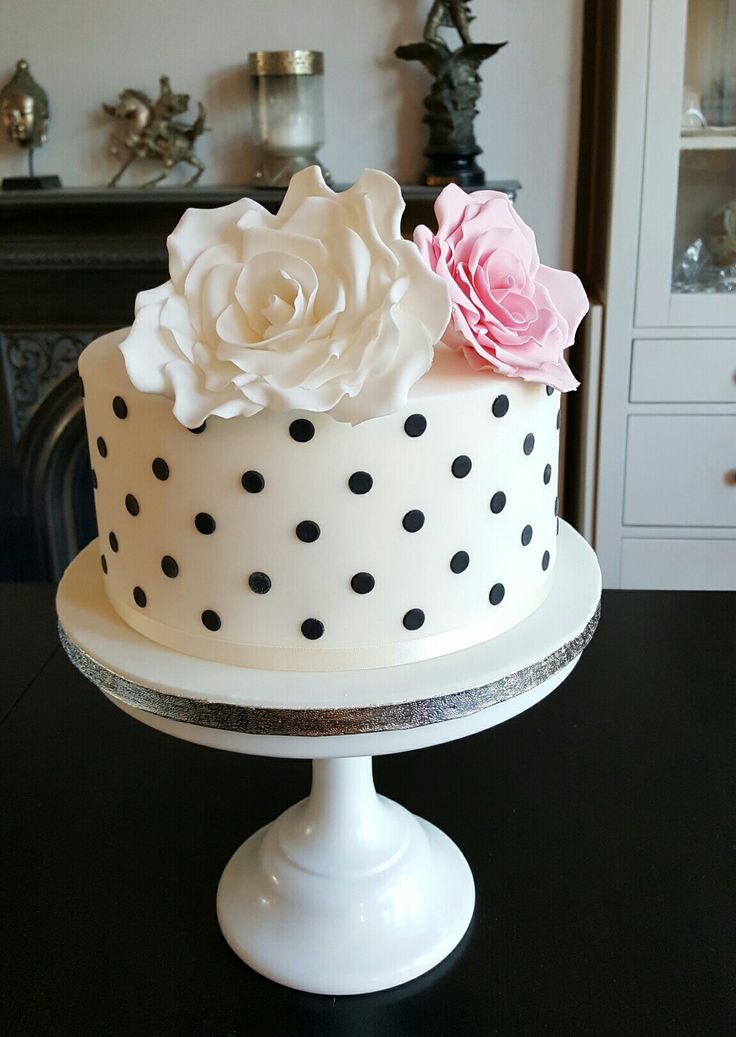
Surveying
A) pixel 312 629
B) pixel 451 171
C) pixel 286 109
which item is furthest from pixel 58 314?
pixel 312 629

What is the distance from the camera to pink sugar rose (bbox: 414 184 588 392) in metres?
0.70

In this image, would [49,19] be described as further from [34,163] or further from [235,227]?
[235,227]

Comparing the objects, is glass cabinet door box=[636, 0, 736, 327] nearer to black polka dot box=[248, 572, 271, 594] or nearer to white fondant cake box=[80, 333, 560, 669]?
white fondant cake box=[80, 333, 560, 669]

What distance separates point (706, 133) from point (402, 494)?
1.74 m

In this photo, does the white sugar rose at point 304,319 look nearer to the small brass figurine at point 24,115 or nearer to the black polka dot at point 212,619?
the black polka dot at point 212,619

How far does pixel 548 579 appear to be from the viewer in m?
0.82

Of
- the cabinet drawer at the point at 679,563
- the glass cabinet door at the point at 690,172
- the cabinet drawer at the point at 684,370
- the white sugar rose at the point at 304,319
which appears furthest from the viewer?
the cabinet drawer at the point at 679,563

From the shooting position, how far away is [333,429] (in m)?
0.65

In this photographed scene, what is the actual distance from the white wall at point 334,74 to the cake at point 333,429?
1636mm

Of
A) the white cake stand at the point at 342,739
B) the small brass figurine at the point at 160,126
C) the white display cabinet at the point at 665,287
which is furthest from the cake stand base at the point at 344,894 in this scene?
the small brass figurine at the point at 160,126

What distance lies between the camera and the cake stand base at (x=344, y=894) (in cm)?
81

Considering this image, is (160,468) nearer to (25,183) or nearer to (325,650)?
(325,650)

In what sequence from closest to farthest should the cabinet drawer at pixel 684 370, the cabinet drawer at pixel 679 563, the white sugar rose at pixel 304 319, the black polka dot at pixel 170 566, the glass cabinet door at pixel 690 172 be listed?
the white sugar rose at pixel 304 319, the black polka dot at pixel 170 566, the glass cabinet door at pixel 690 172, the cabinet drawer at pixel 684 370, the cabinet drawer at pixel 679 563

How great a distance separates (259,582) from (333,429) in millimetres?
116
